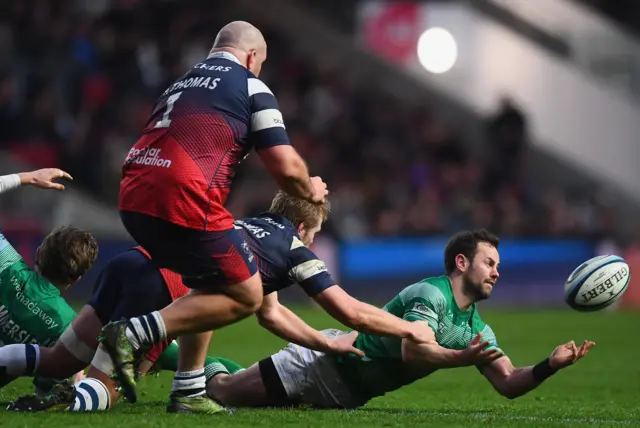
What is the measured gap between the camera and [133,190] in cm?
604

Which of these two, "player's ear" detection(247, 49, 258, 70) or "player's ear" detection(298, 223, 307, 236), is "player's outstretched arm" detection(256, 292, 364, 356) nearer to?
"player's ear" detection(298, 223, 307, 236)

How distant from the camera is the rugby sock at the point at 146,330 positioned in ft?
19.6

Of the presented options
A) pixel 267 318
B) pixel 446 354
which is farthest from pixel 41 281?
pixel 446 354

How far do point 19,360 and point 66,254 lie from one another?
70cm

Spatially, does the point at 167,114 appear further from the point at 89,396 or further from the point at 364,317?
the point at 89,396

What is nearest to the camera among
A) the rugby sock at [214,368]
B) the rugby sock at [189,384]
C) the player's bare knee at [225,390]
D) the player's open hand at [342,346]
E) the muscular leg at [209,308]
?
the muscular leg at [209,308]

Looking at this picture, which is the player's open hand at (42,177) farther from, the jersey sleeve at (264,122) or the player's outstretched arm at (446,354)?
the player's outstretched arm at (446,354)

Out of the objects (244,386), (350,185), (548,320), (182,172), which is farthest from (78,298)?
(182,172)

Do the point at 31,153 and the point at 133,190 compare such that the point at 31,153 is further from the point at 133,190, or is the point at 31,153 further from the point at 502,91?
the point at 133,190

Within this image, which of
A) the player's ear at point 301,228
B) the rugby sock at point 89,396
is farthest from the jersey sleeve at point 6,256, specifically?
the player's ear at point 301,228

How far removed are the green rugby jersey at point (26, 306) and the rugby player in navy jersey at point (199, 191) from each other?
110 centimetres

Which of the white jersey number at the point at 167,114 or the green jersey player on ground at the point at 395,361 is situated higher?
the white jersey number at the point at 167,114

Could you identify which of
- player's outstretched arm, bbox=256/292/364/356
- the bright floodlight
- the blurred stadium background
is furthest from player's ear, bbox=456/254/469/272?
the bright floodlight

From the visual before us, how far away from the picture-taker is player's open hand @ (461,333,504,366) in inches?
247
